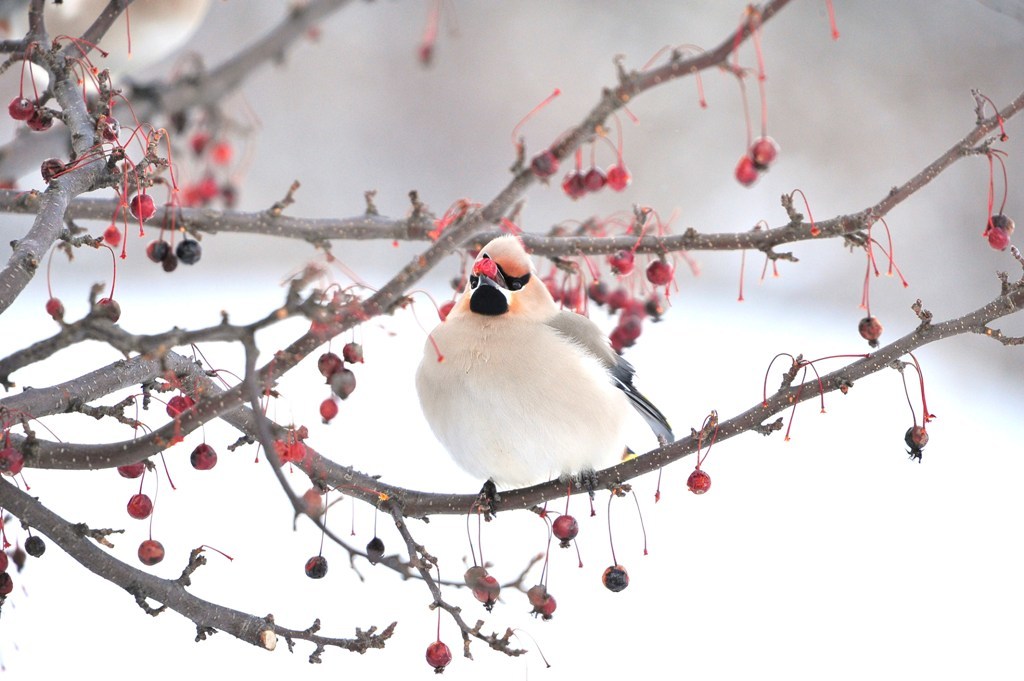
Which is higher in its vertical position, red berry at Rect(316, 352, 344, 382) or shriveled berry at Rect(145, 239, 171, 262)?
shriveled berry at Rect(145, 239, 171, 262)

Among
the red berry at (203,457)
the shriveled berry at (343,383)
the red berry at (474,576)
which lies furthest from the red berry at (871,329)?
the red berry at (203,457)

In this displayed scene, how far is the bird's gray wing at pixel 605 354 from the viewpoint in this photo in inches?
101

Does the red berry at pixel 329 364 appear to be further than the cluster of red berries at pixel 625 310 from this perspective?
No

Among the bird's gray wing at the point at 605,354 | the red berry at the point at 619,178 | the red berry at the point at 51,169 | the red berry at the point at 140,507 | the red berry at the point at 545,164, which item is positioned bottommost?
the red berry at the point at 140,507

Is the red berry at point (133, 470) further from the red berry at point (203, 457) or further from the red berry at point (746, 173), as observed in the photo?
the red berry at point (746, 173)

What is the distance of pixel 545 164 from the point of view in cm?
132

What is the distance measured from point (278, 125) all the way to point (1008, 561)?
4190 mm

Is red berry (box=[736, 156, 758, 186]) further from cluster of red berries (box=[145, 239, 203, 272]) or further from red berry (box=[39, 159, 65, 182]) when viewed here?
red berry (box=[39, 159, 65, 182])

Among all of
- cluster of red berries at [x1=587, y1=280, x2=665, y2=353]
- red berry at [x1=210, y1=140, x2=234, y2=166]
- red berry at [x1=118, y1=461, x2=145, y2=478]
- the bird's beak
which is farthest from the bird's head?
red berry at [x1=210, y1=140, x2=234, y2=166]

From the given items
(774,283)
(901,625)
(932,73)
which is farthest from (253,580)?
(932,73)

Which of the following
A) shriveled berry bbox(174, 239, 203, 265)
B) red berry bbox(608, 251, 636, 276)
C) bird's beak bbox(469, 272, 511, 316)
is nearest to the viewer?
shriveled berry bbox(174, 239, 203, 265)

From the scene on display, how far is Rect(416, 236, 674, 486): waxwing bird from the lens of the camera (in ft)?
7.60

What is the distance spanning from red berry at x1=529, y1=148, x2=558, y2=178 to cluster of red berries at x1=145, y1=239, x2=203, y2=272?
85 centimetres

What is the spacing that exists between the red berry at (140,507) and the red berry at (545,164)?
93 cm
